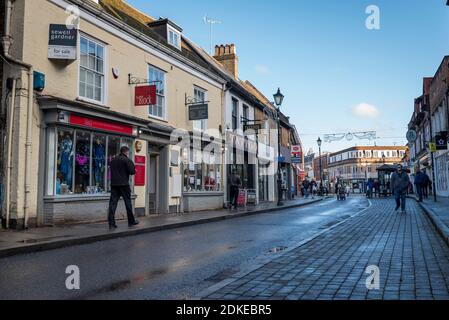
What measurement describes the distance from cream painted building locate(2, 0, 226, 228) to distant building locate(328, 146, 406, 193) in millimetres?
88903

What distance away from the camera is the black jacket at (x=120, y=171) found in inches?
409

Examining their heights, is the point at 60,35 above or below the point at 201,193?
above

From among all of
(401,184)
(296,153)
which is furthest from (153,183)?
(296,153)

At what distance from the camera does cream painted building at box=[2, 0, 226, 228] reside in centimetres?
1020

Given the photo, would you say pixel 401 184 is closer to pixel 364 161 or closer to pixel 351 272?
pixel 351 272

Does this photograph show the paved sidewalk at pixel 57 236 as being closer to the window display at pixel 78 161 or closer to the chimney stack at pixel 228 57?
the window display at pixel 78 161

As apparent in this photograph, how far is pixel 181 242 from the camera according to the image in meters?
8.75

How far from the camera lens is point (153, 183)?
16.0m

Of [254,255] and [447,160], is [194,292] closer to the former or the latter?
[254,255]

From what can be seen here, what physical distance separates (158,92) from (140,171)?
3.35 m

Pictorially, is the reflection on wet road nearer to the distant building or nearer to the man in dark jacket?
the man in dark jacket

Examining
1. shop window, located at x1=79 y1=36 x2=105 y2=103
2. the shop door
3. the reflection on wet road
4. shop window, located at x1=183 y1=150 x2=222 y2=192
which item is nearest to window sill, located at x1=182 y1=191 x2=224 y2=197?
shop window, located at x1=183 y1=150 x2=222 y2=192

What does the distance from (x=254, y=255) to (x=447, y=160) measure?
25415 mm

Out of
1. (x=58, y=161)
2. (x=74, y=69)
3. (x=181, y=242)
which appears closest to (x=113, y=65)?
(x=74, y=69)
